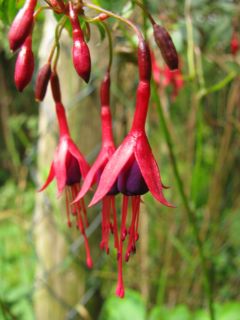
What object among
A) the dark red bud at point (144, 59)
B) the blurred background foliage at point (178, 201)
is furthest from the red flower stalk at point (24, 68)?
the blurred background foliage at point (178, 201)

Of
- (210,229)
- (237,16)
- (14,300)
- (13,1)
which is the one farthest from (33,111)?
(13,1)

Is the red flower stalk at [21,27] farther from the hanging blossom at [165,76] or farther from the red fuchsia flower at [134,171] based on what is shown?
the hanging blossom at [165,76]

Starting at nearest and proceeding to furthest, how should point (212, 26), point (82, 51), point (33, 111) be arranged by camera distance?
point (82, 51), point (212, 26), point (33, 111)

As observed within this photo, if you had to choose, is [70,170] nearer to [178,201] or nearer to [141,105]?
[141,105]

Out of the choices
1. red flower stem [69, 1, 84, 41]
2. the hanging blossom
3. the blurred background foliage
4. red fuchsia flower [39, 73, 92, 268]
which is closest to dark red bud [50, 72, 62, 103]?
red fuchsia flower [39, 73, 92, 268]

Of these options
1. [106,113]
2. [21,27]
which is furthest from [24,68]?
[106,113]

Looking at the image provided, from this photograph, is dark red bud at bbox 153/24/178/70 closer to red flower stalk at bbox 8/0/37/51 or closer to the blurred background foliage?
red flower stalk at bbox 8/0/37/51

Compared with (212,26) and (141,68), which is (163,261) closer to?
(212,26)
